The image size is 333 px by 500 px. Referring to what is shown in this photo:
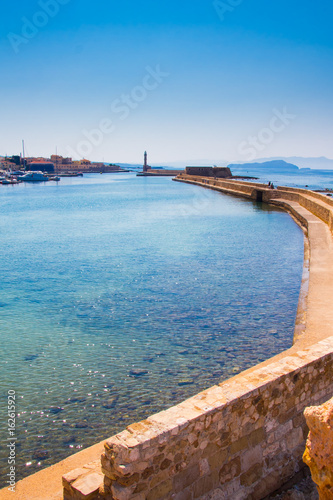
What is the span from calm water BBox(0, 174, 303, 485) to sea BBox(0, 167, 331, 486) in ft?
0.08

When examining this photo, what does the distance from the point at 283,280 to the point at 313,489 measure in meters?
8.38

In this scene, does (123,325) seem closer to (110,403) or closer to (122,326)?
(122,326)

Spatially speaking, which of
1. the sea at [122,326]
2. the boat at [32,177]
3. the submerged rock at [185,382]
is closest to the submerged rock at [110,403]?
the sea at [122,326]

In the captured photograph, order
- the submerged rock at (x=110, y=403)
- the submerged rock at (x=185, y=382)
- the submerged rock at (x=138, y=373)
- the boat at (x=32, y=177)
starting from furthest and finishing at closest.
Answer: the boat at (x=32, y=177) → the submerged rock at (x=138, y=373) → the submerged rock at (x=185, y=382) → the submerged rock at (x=110, y=403)

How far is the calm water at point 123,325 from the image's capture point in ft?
19.1

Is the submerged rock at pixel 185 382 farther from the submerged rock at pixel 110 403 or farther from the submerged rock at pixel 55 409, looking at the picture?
the submerged rock at pixel 55 409

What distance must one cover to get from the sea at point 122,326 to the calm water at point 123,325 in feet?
0.08

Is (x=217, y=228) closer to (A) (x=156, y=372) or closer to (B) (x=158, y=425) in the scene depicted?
(A) (x=156, y=372)

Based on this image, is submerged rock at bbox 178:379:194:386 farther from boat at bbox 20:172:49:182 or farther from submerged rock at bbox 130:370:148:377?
boat at bbox 20:172:49:182

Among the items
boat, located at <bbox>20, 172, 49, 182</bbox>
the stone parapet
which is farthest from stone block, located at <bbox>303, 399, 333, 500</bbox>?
boat, located at <bbox>20, 172, 49, 182</bbox>

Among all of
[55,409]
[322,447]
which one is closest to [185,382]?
[55,409]

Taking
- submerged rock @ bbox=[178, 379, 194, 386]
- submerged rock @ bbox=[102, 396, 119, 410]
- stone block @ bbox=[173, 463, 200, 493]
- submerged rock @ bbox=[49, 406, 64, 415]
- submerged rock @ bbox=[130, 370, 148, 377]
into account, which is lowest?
submerged rock @ bbox=[49, 406, 64, 415]

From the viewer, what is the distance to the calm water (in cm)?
582

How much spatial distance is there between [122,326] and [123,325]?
0.19 ft
